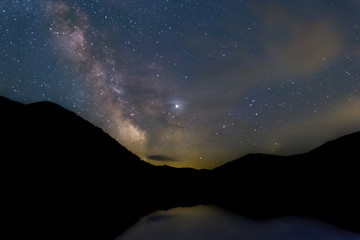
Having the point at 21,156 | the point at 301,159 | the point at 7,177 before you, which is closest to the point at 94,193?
the point at 21,156

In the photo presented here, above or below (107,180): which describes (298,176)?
below

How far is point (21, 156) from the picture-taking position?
41.3m

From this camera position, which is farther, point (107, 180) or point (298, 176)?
point (298, 176)

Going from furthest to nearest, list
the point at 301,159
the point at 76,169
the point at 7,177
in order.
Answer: the point at 301,159
the point at 76,169
the point at 7,177

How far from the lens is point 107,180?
57.1 m

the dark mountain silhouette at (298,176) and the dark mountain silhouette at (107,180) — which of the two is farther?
the dark mountain silhouette at (298,176)

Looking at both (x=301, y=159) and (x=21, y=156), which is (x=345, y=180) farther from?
(x=21, y=156)

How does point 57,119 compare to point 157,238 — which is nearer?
point 157,238

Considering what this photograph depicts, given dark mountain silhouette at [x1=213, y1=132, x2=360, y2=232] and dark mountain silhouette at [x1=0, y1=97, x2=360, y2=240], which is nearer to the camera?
dark mountain silhouette at [x1=0, y1=97, x2=360, y2=240]

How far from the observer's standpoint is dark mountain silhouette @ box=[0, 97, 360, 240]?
26250 mm

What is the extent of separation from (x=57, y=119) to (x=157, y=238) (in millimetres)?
67417

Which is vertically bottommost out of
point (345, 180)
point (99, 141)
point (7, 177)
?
point (345, 180)

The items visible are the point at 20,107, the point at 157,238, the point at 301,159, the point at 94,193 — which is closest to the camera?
the point at 157,238

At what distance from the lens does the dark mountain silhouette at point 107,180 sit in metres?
26.2
